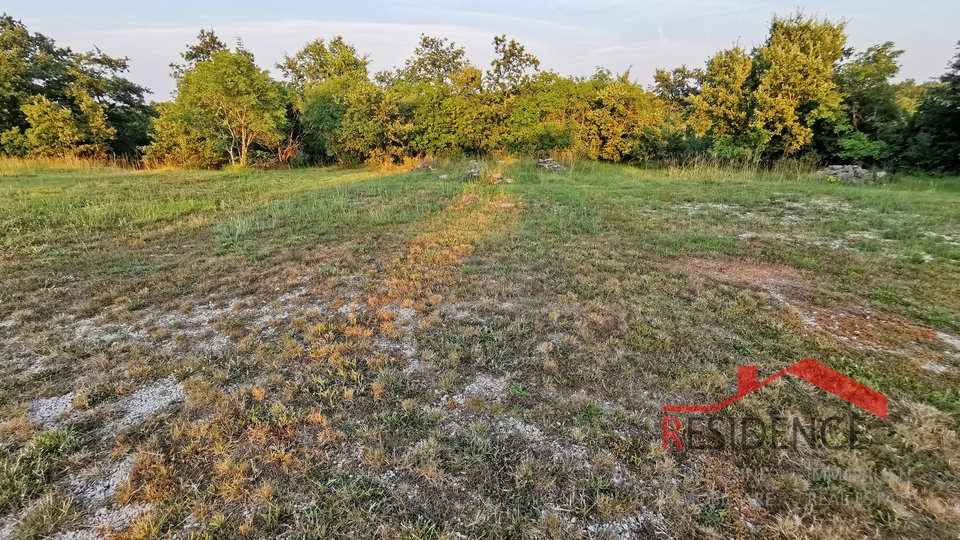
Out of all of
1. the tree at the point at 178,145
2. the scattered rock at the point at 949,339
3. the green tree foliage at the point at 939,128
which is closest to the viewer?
the scattered rock at the point at 949,339

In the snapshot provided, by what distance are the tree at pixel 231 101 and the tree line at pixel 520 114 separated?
0.05 m

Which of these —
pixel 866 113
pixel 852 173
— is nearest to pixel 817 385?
pixel 852 173

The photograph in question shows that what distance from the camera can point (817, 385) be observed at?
2.49m

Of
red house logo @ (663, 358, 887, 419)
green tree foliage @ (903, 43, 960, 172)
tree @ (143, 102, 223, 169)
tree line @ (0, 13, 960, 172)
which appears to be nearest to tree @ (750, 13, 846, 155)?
tree line @ (0, 13, 960, 172)

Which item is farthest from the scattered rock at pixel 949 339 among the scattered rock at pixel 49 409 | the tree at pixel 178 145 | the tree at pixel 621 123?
the tree at pixel 178 145

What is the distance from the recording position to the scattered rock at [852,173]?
10.8 metres

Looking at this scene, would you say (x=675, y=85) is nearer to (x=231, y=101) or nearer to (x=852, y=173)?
(x=852, y=173)

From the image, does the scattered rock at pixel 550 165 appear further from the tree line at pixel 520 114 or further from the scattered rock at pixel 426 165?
the scattered rock at pixel 426 165

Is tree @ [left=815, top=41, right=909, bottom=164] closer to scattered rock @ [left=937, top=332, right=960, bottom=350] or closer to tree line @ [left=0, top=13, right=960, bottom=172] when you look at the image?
tree line @ [left=0, top=13, right=960, bottom=172]

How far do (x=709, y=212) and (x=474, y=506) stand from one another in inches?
293

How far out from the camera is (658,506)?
1726 millimetres

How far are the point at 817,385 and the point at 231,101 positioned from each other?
1627 cm

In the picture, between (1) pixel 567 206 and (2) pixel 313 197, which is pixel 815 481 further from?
(2) pixel 313 197

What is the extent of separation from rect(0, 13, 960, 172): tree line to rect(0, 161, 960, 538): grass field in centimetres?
788
